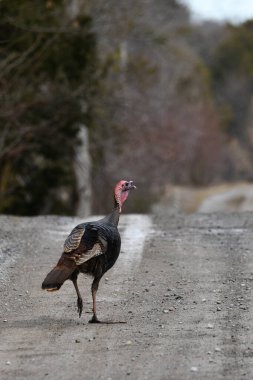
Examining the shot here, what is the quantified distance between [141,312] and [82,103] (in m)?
18.3

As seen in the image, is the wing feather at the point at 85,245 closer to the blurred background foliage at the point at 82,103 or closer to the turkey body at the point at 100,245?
the turkey body at the point at 100,245

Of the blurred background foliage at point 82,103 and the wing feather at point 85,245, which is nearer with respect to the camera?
the wing feather at point 85,245

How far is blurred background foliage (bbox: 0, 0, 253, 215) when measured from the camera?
2573cm

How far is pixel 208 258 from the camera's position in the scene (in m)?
13.0

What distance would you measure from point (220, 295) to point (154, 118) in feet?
117

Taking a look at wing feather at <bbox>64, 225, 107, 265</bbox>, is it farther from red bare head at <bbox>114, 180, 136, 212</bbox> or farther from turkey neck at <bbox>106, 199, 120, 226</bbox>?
red bare head at <bbox>114, 180, 136, 212</bbox>

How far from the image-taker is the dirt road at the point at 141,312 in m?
7.58

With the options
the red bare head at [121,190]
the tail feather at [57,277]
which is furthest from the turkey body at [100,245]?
the red bare head at [121,190]

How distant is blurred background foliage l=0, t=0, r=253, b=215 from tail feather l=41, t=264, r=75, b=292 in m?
13.9

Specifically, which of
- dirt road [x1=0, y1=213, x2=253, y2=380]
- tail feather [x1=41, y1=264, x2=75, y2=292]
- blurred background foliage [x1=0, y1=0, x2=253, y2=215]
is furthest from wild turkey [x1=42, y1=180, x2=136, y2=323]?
blurred background foliage [x1=0, y1=0, x2=253, y2=215]

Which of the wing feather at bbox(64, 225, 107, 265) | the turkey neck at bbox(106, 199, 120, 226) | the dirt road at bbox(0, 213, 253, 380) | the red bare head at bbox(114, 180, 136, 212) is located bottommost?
the dirt road at bbox(0, 213, 253, 380)

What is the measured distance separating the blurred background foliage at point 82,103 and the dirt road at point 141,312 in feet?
31.7

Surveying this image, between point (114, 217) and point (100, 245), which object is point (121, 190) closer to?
point (114, 217)

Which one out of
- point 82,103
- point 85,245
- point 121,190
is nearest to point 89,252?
point 85,245
